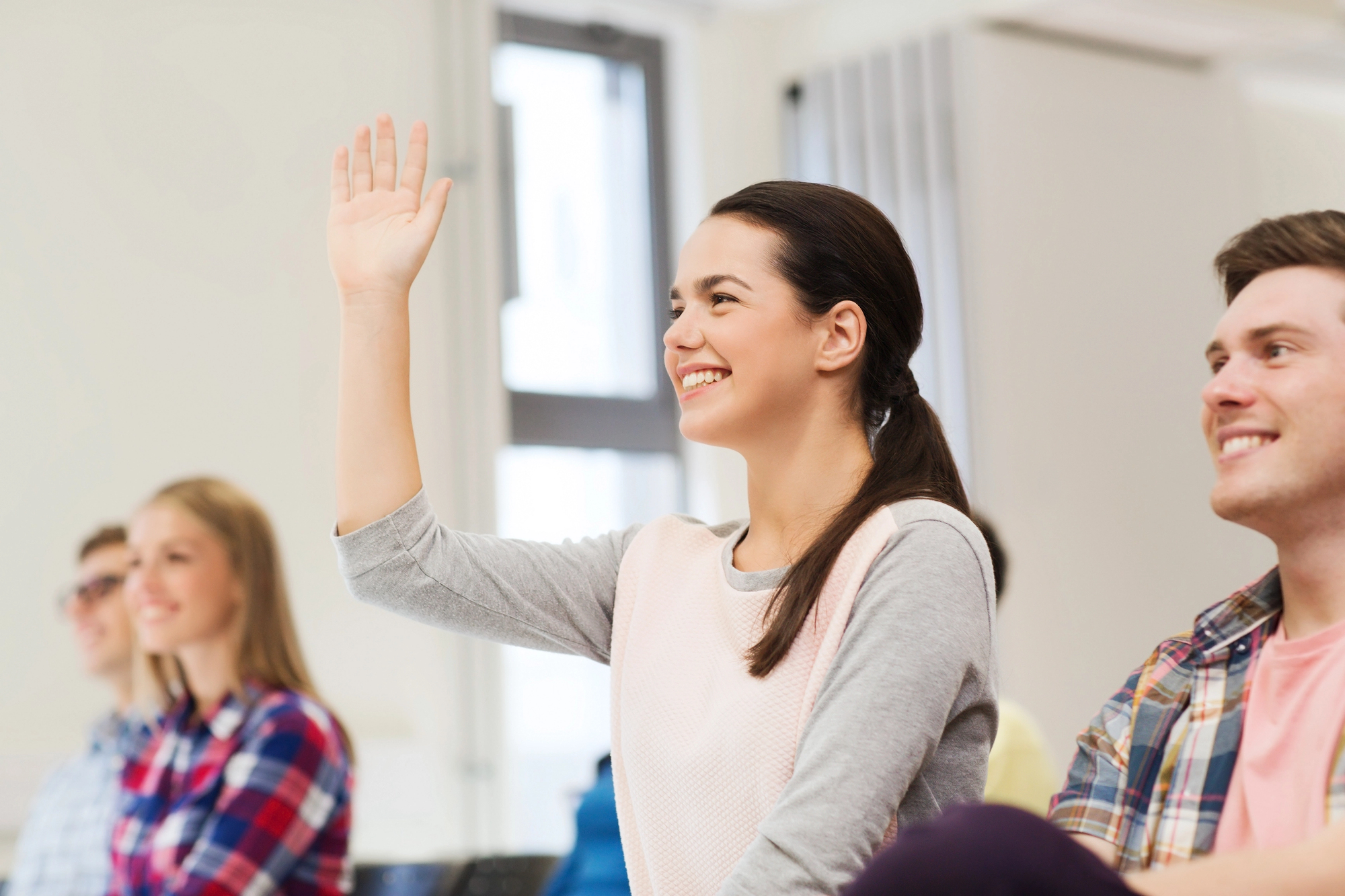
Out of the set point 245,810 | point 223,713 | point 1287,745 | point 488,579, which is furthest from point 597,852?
point 1287,745

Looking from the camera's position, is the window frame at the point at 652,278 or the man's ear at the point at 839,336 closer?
the man's ear at the point at 839,336

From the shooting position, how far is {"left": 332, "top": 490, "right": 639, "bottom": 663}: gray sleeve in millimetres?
1373

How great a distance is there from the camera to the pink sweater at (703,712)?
128cm

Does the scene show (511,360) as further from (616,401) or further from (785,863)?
(785,863)

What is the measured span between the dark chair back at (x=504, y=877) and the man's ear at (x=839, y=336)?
Result: 6.40 feet

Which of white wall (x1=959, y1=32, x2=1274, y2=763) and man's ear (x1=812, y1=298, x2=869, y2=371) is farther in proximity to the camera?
white wall (x1=959, y1=32, x2=1274, y2=763)

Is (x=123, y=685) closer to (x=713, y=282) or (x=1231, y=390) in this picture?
(x=713, y=282)

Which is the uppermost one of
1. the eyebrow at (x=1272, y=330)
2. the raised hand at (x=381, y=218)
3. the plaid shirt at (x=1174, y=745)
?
the raised hand at (x=381, y=218)

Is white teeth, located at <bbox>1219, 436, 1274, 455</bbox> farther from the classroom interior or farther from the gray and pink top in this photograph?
the classroom interior

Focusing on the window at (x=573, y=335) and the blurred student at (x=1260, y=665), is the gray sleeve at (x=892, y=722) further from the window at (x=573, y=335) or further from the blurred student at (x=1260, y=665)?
the window at (x=573, y=335)

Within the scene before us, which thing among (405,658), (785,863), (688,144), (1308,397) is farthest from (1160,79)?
(785,863)

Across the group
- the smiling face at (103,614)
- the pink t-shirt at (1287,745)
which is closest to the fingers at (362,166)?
the pink t-shirt at (1287,745)

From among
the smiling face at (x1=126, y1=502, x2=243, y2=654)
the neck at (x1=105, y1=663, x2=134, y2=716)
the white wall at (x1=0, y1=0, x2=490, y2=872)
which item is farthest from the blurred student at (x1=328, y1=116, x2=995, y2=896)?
the white wall at (x1=0, y1=0, x2=490, y2=872)

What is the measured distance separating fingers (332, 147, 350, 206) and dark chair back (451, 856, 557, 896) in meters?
1.93
